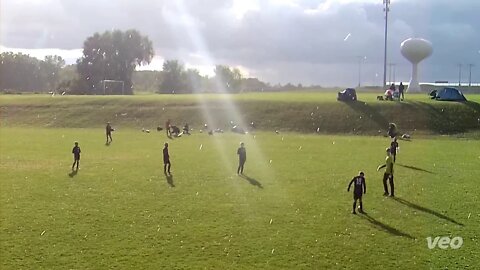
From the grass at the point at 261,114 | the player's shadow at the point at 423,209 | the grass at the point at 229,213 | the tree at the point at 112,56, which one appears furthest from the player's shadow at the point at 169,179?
the tree at the point at 112,56

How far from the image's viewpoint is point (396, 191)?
22.4m

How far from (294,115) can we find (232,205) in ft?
128

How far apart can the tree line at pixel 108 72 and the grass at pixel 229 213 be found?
87586 millimetres

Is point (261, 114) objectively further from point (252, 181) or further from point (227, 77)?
point (227, 77)

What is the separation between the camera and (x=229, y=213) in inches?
732

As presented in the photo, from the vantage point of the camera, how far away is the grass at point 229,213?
46.5 ft

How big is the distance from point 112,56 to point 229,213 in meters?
121

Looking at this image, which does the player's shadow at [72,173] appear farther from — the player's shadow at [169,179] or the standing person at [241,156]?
the standing person at [241,156]

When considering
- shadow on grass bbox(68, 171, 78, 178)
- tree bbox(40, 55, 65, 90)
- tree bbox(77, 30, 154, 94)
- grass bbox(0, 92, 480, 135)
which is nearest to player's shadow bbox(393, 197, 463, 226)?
shadow on grass bbox(68, 171, 78, 178)

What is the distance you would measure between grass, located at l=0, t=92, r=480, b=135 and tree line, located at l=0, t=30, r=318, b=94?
45404 mm

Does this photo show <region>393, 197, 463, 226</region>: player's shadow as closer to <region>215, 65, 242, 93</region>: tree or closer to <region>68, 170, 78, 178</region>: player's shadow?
<region>68, 170, 78, 178</region>: player's shadow

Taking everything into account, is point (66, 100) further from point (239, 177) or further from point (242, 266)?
point (242, 266)

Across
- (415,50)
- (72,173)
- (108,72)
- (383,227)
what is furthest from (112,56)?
(383,227)

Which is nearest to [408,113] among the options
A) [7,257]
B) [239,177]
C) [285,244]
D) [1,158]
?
[239,177]
